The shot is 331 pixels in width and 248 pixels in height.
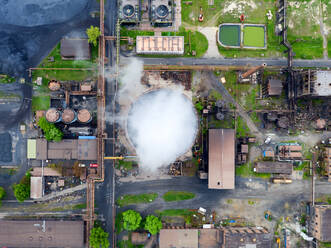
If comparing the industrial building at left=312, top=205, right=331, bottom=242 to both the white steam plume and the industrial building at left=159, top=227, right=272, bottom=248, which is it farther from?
the white steam plume

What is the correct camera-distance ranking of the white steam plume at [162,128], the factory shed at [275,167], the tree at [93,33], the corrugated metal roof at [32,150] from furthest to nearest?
the white steam plume at [162,128]
the corrugated metal roof at [32,150]
the factory shed at [275,167]
the tree at [93,33]

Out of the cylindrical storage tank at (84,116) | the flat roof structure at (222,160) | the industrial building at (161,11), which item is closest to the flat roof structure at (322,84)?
the flat roof structure at (222,160)

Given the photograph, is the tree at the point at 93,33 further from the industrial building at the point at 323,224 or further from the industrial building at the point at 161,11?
the industrial building at the point at 323,224

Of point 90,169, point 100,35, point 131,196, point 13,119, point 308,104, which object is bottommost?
point 131,196

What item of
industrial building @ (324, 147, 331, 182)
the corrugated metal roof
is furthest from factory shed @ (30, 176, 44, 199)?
industrial building @ (324, 147, 331, 182)

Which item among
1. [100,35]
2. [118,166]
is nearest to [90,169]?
[118,166]

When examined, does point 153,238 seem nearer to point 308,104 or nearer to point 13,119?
point 13,119

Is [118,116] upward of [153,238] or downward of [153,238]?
upward
